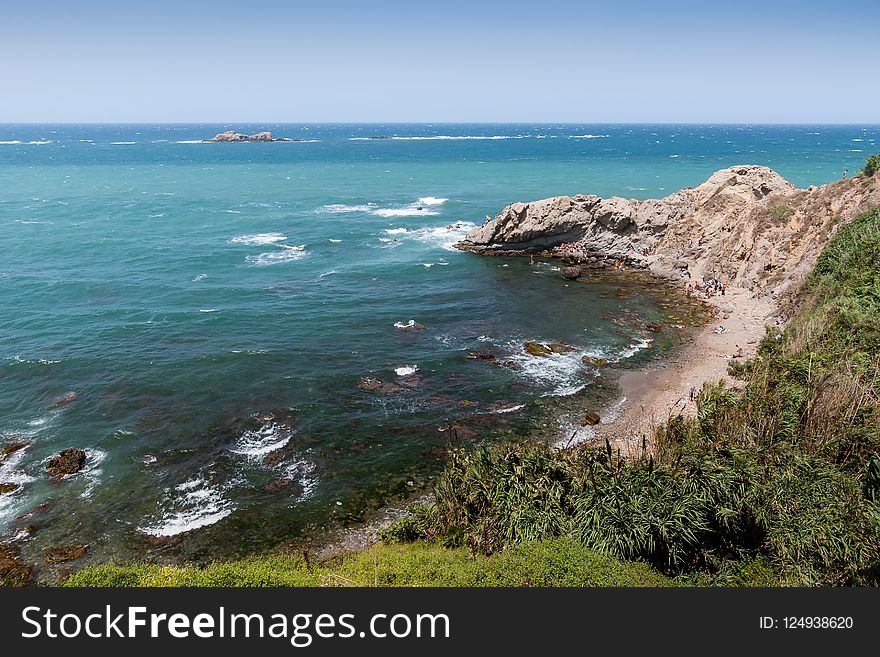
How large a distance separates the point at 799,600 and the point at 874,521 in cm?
1132

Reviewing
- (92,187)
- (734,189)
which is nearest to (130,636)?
(734,189)

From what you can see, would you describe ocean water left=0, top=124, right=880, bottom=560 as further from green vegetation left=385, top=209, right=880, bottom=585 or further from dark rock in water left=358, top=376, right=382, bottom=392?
green vegetation left=385, top=209, right=880, bottom=585

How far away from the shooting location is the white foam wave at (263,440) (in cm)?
3838

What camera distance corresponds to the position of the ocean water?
3369cm

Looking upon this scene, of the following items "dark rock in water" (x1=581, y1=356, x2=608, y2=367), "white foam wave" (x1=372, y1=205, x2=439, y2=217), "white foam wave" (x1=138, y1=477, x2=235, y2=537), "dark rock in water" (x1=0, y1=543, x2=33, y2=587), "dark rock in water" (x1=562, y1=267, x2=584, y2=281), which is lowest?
"dark rock in water" (x1=0, y1=543, x2=33, y2=587)

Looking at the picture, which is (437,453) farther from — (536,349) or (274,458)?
(536,349)

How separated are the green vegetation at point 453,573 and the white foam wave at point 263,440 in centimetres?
1392

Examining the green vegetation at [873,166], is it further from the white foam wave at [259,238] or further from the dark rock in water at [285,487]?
the white foam wave at [259,238]

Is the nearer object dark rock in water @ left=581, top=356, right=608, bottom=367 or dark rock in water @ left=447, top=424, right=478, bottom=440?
dark rock in water @ left=447, top=424, right=478, bottom=440

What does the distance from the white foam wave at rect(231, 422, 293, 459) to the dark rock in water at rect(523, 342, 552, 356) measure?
24.7 m

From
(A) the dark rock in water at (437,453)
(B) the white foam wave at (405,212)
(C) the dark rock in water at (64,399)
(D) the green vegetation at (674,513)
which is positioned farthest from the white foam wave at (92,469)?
(B) the white foam wave at (405,212)

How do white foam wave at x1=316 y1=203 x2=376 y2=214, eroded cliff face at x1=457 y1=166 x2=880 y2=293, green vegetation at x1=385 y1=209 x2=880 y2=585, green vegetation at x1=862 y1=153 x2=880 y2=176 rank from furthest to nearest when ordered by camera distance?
white foam wave at x1=316 y1=203 x2=376 y2=214, eroded cliff face at x1=457 y1=166 x2=880 y2=293, green vegetation at x1=862 y1=153 x2=880 y2=176, green vegetation at x1=385 y1=209 x2=880 y2=585

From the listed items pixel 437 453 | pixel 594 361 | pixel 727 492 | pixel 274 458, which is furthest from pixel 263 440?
pixel 594 361

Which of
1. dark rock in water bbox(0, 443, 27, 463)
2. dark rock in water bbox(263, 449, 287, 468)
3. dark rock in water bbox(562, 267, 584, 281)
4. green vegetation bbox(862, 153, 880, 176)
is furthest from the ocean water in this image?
green vegetation bbox(862, 153, 880, 176)
